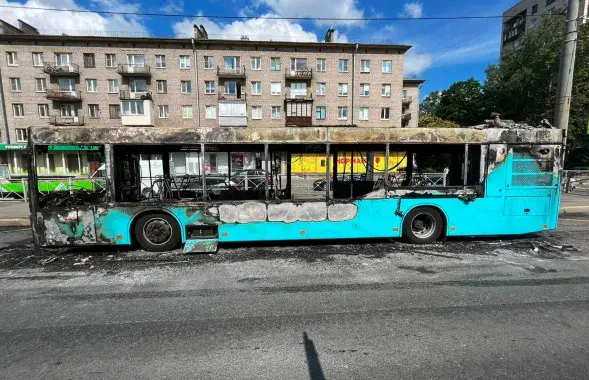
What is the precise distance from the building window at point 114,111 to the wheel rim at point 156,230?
36.8 metres

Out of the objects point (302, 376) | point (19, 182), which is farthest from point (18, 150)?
point (302, 376)

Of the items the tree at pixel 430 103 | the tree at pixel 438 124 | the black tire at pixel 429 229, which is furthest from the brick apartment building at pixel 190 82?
the tree at pixel 430 103

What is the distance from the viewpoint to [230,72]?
3669 centimetres

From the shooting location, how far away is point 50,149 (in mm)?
6480

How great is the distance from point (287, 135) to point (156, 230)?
11.4 ft

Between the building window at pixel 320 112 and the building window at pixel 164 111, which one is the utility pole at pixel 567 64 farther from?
the building window at pixel 164 111

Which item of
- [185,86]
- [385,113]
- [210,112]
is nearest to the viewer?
[185,86]

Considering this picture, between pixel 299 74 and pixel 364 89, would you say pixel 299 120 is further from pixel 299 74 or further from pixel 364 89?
pixel 364 89

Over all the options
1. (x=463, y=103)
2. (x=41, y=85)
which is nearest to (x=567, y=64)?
(x=463, y=103)

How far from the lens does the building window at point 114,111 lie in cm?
3712

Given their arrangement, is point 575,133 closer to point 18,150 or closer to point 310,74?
point 310,74

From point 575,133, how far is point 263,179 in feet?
132

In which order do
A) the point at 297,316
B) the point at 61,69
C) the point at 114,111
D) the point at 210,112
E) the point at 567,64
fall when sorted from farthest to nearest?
the point at 210,112 → the point at 114,111 → the point at 61,69 → the point at 567,64 → the point at 297,316

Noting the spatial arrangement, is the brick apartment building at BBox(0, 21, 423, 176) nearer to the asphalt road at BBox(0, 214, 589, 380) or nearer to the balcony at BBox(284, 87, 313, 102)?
the balcony at BBox(284, 87, 313, 102)
